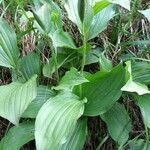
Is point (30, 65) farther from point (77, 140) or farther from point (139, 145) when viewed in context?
point (139, 145)

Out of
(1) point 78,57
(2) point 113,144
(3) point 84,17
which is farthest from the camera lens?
(1) point 78,57

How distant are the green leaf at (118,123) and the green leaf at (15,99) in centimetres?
27

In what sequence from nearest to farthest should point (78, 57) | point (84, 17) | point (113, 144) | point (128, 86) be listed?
point (128, 86) < point (84, 17) < point (113, 144) < point (78, 57)

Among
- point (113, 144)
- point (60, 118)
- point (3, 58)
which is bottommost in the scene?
point (113, 144)

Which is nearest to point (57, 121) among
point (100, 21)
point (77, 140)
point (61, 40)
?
point (77, 140)

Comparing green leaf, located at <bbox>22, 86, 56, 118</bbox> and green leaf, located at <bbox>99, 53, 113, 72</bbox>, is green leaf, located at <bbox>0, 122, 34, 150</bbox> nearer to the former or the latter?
green leaf, located at <bbox>22, 86, 56, 118</bbox>

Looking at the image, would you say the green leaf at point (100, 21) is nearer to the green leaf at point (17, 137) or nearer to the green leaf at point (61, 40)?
the green leaf at point (61, 40)

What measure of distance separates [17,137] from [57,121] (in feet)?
0.66

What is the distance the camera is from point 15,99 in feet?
3.70

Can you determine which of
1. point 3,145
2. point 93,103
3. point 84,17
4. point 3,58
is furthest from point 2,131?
point 84,17

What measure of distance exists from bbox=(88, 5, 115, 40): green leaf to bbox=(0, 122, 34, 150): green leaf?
1.42 feet

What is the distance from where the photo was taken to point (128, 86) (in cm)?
102

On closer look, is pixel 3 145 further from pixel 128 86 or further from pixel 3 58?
pixel 128 86

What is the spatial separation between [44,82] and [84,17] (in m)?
0.38
